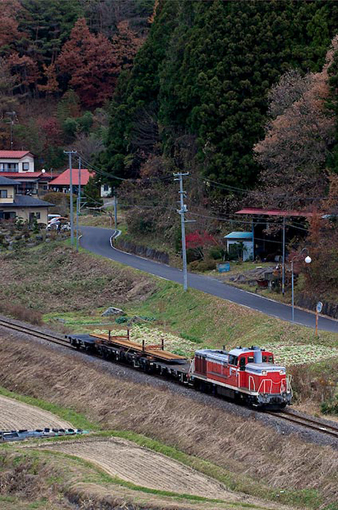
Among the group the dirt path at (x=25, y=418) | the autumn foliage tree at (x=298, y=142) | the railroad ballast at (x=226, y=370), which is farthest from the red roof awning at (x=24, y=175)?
the dirt path at (x=25, y=418)

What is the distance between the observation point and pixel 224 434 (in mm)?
24328

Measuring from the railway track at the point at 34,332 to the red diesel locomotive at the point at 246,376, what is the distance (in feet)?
35.4

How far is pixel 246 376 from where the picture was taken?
25.3 metres

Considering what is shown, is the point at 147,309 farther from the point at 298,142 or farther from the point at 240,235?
the point at 298,142

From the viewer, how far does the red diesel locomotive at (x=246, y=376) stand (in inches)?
973

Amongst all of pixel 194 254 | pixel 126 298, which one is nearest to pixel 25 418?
pixel 126 298

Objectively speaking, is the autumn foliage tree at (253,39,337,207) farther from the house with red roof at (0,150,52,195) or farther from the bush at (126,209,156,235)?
the house with red roof at (0,150,52,195)

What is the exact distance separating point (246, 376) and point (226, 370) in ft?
3.25

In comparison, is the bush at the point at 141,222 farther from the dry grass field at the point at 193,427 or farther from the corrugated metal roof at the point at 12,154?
the corrugated metal roof at the point at 12,154

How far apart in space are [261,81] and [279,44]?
2.57 metres

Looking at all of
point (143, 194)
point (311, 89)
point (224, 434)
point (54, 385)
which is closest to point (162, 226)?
point (143, 194)

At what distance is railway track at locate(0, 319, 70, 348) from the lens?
124 feet

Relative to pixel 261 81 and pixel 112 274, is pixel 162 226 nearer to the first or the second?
pixel 112 274

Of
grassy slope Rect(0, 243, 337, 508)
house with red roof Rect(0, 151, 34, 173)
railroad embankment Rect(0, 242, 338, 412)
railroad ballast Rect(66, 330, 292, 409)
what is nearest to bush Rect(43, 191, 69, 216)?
house with red roof Rect(0, 151, 34, 173)
